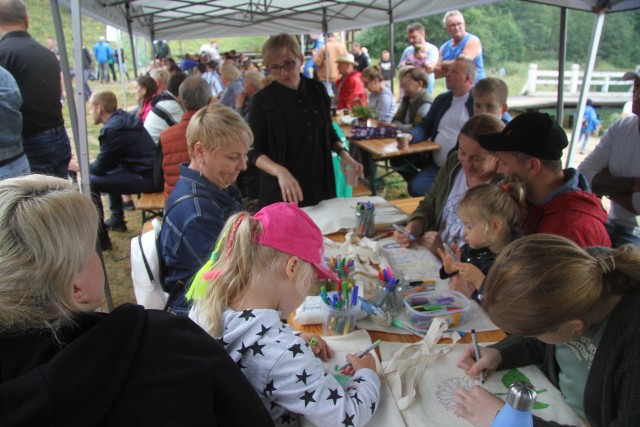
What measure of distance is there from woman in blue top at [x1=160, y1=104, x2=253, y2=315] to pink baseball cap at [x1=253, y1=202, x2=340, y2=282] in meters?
0.50

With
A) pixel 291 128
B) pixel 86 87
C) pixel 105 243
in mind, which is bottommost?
A: pixel 105 243

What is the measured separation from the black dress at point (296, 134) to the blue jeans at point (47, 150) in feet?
6.36

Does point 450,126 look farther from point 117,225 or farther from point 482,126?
point 117,225

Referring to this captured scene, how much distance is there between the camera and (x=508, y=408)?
2.76 feet

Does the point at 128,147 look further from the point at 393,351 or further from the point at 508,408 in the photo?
the point at 508,408

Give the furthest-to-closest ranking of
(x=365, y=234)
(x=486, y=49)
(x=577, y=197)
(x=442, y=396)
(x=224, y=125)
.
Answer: (x=486, y=49) < (x=365, y=234) < (x=224, y=125) < (x=577, y=197) < (x=442, y=396)

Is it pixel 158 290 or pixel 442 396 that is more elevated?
pixel 158 290

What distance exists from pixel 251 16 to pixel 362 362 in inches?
286

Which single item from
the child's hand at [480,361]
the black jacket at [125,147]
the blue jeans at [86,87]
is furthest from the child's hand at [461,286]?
the black jacket at [125,147]

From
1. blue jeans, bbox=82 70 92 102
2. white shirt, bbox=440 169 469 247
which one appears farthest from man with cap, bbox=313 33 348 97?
white shirt, bbox=440 169 469 247

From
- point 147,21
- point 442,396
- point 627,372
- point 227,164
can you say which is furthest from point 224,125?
point 147,21

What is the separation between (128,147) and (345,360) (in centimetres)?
346

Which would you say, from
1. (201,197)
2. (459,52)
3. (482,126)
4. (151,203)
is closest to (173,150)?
(151,203)

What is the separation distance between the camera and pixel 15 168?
282 cm
